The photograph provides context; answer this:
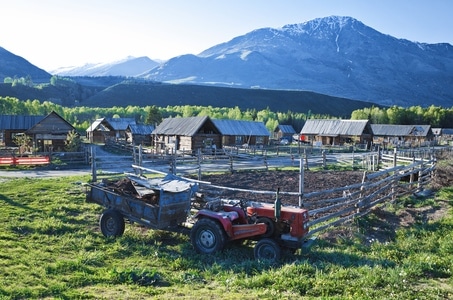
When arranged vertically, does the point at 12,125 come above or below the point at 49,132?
above

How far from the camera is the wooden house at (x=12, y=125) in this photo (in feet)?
160

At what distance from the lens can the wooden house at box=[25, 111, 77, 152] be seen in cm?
4338

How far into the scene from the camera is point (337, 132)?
7362 centimetres

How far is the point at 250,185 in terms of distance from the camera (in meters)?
22.1

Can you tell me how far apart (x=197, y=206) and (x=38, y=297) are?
22.0 ft

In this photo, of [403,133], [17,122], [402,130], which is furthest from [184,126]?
[402,130]

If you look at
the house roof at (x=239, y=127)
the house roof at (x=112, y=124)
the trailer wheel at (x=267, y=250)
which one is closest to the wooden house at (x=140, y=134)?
the house roof at (x=112, y=124)

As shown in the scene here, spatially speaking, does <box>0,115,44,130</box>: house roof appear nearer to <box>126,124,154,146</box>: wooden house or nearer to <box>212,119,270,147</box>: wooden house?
<box>126,124,154,146</box>: wooden house

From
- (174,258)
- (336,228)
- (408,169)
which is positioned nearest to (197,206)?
(174,258)

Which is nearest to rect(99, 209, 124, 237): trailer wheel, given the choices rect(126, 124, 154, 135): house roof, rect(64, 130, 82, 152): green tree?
rect(64, 130, 82, 152): green tree

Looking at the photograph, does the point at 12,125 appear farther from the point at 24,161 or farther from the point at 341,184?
the point at 341,184

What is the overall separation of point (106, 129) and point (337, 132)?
4343 cm

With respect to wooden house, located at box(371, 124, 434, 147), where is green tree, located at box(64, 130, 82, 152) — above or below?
below

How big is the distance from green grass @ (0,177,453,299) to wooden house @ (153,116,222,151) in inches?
1396
